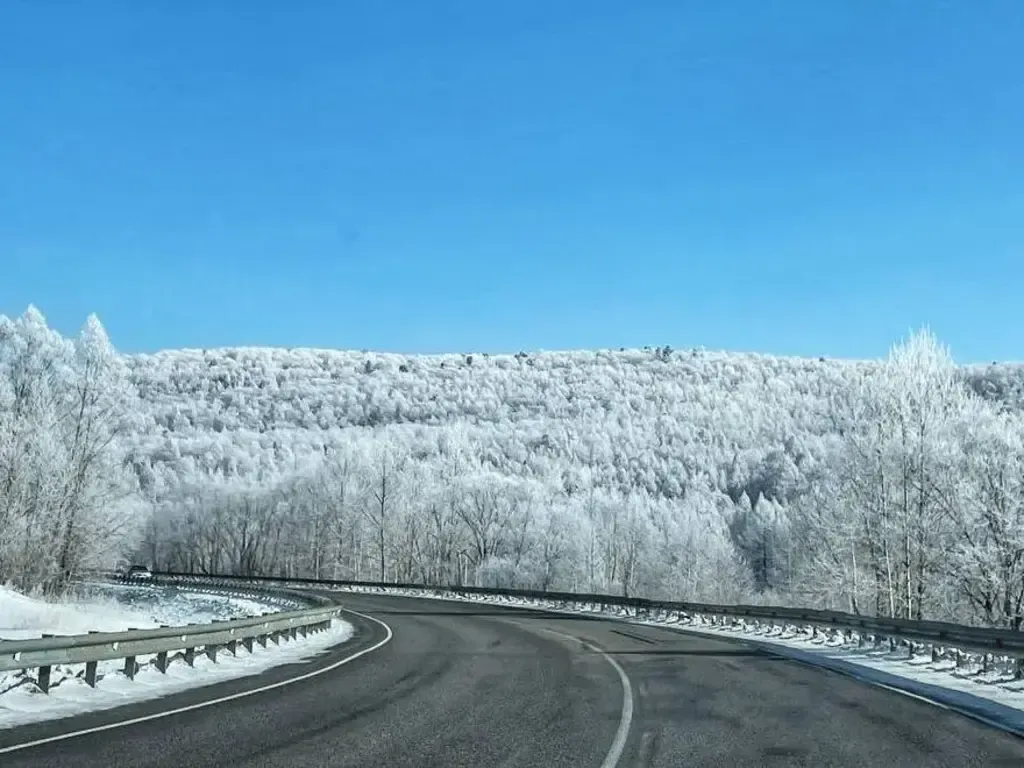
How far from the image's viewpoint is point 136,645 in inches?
575

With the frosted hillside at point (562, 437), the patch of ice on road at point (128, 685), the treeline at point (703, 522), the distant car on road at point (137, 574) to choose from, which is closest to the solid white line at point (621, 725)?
the patch of ice on road at point (128, 685)

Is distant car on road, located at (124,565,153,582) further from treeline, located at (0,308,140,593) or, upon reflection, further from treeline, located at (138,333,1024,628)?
treeline, located at (0,308,140,593)

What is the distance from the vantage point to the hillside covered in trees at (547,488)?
132ft

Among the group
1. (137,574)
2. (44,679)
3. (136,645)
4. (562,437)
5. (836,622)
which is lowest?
(137,574)

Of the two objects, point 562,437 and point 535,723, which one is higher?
point 562,437

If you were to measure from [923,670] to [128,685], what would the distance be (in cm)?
1518

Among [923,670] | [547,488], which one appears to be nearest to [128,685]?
[923,670]

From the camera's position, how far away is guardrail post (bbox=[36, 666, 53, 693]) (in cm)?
1242

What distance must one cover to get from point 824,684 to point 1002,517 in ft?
85.5

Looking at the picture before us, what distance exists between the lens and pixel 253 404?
644 feet

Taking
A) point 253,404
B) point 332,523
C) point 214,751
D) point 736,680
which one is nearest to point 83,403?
point 736,680

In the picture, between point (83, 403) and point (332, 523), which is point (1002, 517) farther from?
point (332, 523)

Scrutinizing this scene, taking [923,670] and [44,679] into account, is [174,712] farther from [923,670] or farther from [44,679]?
[923,670]

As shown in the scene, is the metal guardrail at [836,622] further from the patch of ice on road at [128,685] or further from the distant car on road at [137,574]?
the distant car on road at [137,574]
